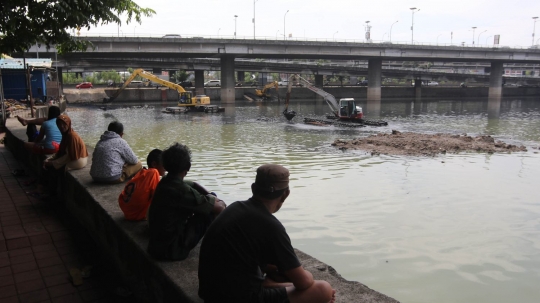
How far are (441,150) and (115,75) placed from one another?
86.6 meters

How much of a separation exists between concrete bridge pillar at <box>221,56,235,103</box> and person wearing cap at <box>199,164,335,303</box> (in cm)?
6009

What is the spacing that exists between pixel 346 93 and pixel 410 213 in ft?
225

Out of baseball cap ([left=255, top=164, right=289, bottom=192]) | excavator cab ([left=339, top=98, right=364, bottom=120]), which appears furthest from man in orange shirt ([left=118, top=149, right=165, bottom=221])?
excavator cab ([left=339, top=98, right=364, bottom=120])

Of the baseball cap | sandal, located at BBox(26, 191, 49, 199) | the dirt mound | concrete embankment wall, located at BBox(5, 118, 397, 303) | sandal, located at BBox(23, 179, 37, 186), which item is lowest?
the dirt mound

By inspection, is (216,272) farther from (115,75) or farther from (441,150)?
(115,75)

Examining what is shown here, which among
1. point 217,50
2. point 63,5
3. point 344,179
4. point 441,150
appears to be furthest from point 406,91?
point 63,5

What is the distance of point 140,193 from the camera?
15.8 ft

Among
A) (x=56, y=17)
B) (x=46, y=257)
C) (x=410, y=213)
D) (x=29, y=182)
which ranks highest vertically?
(x=56, y=17)

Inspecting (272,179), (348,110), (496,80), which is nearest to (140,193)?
(272,179)

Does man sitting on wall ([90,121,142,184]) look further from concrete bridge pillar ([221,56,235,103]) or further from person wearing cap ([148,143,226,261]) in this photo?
concrete bridge pillar ([221,56,235,103])

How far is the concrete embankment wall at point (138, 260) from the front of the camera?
357 centimetres

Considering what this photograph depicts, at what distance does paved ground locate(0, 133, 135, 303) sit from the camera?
15.2ft

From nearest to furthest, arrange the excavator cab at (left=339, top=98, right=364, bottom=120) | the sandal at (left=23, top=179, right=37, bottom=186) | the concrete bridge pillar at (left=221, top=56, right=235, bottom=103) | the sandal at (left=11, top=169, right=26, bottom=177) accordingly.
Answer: the sandal at (left=23, top=179, right=37, bottom=186) → the sandal at (left=11, top=169, right=26, bottom=177) → the excavator cab at (left=339, top=98, right=364, bottom=120) → the concrete bridge pillar at (left=221, top=56, right=235, bottom=103)

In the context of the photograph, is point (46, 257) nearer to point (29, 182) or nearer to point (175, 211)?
point (175, 211)
